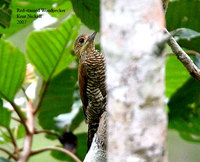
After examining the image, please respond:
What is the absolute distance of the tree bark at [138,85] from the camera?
1.13 meters

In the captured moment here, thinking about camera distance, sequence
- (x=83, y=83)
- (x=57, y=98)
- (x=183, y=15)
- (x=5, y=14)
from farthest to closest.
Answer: (x=57, y=98)
(x=83, y=83)
(x=183, y=15)
(x=5, y=14)

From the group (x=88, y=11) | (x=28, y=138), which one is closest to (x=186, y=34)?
(x=88, y=11)

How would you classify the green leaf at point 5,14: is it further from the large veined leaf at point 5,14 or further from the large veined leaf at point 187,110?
the large veined leaf at point 187,110

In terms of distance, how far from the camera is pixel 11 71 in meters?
2.43

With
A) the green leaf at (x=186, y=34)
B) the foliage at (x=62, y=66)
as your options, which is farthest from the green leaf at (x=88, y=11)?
the green leaf at (x=186, y=34)

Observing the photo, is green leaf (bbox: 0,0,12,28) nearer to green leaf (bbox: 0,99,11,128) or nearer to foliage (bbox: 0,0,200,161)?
foliage (bbox: 0,0,200,161)

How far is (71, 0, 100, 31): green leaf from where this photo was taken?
8.87 feet

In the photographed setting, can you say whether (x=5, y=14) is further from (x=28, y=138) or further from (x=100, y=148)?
(x=100, y=148)

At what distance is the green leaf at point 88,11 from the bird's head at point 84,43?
431 mm

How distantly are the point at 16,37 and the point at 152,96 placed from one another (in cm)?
431

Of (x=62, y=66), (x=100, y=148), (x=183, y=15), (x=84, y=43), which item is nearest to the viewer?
(x=100, y=148)

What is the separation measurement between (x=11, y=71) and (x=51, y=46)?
0.32m

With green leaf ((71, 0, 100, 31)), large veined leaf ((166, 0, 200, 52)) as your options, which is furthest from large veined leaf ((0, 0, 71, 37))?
large veined leaf ((166, 0, 200, 52))

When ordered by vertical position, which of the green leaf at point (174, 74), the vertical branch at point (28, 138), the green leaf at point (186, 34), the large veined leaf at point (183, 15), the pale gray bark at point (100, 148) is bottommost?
the green leaf at point (174, 74)
